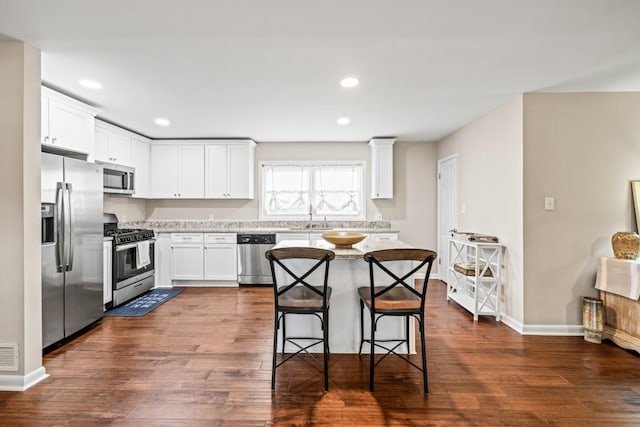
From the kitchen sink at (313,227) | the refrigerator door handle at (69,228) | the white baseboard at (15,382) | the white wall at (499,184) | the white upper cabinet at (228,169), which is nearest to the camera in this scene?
the white baseboard at (15,382)

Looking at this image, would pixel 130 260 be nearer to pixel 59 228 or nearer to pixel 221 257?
pixel 221 257

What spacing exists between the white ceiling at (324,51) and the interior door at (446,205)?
1.42 metres

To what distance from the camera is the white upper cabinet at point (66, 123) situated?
Answer: 10.4ft

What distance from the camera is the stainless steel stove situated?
13.6 ft

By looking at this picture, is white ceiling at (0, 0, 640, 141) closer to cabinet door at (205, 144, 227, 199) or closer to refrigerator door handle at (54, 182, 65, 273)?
refrigerator door handle at (54, 182, 65, 273)

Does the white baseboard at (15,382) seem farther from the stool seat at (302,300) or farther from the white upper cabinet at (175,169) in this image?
the white upper cabinet at (175,169)

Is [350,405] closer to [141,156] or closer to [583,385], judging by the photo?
[583,385]

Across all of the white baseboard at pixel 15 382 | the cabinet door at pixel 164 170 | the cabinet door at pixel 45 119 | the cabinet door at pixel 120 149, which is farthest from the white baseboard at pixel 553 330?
the cabinet door at pixel 120 149

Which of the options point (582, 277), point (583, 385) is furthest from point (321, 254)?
point (582, 277)

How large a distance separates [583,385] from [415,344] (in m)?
1.20

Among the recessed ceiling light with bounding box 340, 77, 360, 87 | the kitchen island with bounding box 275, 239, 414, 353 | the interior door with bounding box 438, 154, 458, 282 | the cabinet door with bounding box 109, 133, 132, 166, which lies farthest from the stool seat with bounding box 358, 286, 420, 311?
the cabinet door with bounding box 109, 133, 132, 166

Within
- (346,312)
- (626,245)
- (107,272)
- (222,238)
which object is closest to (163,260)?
(222,238)

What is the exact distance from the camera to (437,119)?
174 inches

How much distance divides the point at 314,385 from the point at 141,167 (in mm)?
4549
